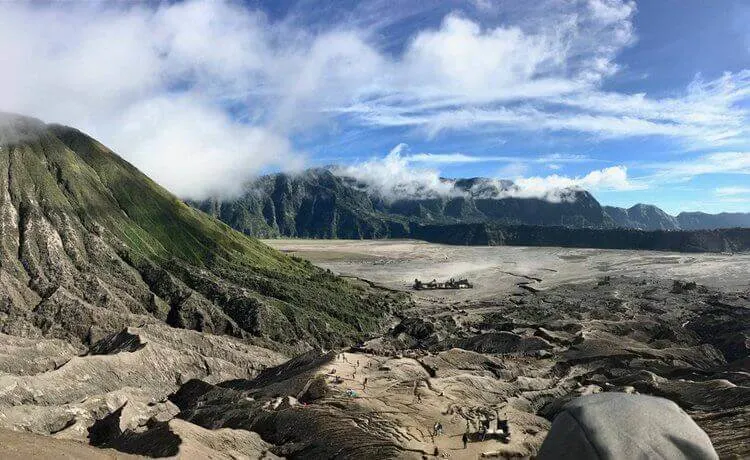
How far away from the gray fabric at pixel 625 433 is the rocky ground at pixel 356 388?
15.2 meters

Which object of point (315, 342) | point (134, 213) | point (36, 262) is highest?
point (134, 213)

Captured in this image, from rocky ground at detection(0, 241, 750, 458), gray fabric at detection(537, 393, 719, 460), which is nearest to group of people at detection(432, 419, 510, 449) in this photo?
rocky ground at detection(0, 241, 750, 458)

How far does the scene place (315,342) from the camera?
286ft

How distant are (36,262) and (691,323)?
116 m

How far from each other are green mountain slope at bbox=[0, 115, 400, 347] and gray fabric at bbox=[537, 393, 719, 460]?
72.8m

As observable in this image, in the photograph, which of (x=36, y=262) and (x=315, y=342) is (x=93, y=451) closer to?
(x=315, y=342)

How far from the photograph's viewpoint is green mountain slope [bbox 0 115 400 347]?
7506cm

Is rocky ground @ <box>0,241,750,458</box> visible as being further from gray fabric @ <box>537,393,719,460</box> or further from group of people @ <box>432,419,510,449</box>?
gray fabric @ <box>537,393,719,460</box>

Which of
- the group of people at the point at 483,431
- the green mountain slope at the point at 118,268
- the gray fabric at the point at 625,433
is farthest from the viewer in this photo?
the green mountain slope at the point at 118,268

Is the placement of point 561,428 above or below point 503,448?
above

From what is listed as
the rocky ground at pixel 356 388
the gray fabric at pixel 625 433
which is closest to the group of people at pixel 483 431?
the rocky ground at pixel 356 388

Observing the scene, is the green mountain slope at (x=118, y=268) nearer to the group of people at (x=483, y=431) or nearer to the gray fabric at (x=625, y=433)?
the group of people at (x=483, y=431)

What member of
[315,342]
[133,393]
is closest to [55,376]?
[133,393]

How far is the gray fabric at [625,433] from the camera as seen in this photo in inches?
575
